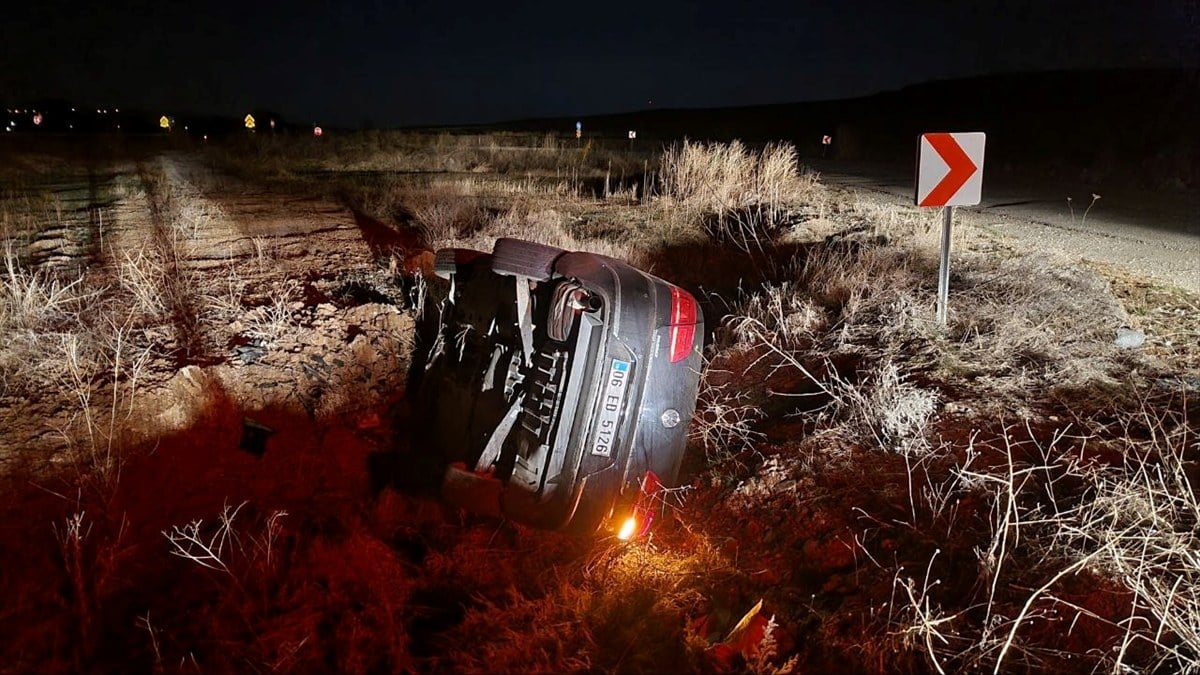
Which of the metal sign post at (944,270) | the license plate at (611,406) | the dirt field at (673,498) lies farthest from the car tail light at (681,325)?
the metal sign post at (944,270)

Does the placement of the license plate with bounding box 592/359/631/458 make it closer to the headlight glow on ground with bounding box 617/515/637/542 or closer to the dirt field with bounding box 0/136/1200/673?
the headlight glow on ground with bounding box 617/515/637/542

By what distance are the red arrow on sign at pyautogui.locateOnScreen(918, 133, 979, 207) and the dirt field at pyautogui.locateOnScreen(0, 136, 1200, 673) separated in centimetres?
90

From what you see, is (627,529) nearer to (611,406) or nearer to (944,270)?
(611,406)

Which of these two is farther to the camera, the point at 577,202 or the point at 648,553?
the point at 577,202

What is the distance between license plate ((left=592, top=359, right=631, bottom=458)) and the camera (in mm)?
3252

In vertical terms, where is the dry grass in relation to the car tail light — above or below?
above

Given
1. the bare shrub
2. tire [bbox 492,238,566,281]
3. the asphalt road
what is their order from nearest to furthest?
1. tire [bbox 492,238,566,281]
2. the bare shrub
3. the asphalt road

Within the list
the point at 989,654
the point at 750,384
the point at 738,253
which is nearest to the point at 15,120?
the point at 738,253

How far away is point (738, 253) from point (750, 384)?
147 inches

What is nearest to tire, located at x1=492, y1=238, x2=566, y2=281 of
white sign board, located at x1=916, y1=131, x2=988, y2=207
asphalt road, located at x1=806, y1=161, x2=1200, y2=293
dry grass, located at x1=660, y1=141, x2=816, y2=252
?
white sign board, located at x1=916, y1=131, x2=988, y2=207

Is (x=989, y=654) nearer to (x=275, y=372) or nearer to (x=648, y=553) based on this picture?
(x=648, y=553)

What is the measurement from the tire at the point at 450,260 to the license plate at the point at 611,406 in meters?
1.45

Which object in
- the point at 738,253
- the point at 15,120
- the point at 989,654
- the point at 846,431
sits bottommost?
the point at 989,654

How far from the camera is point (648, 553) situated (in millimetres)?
3338
